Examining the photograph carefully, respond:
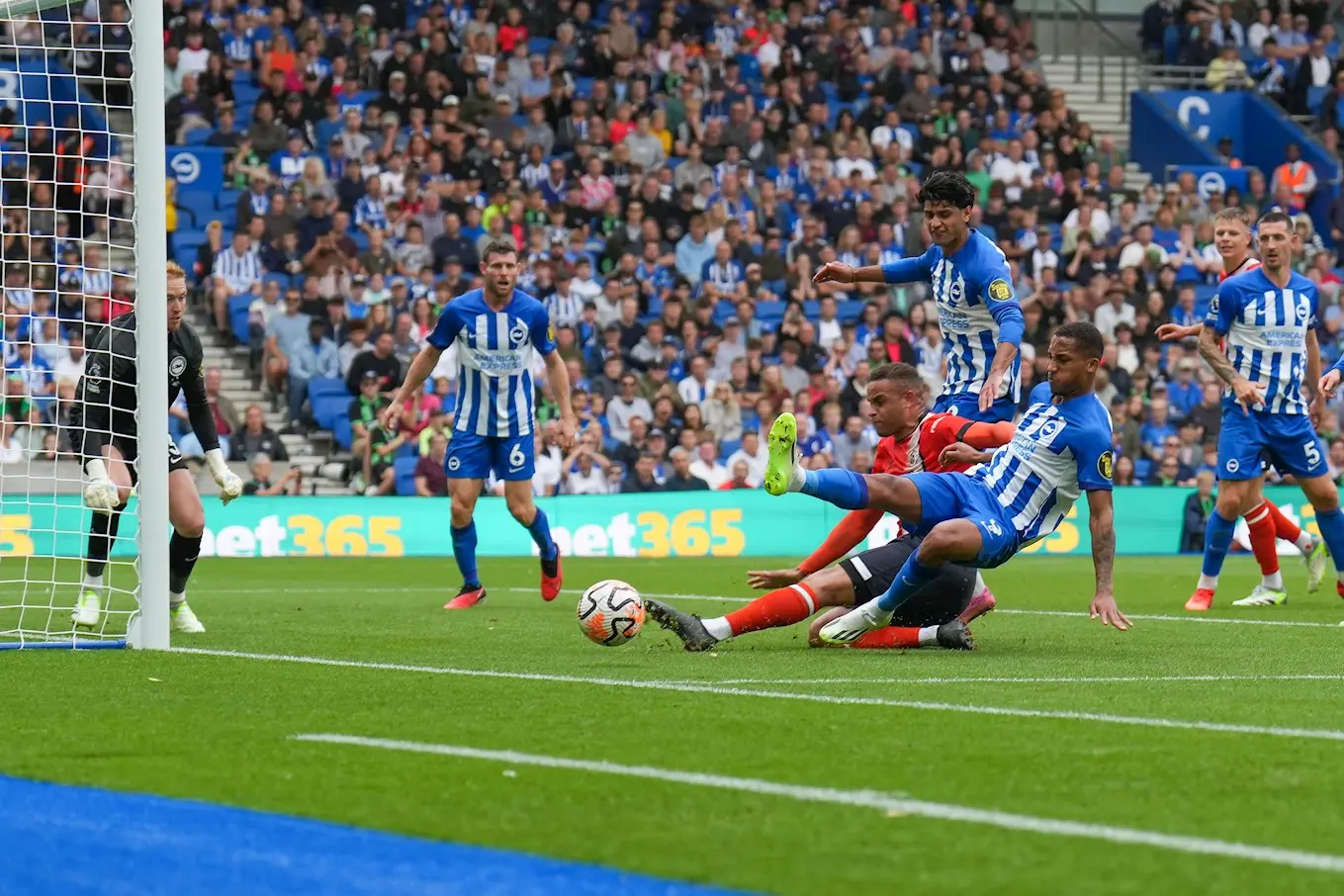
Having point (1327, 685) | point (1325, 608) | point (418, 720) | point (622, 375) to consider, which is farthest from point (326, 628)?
point (622, 375)

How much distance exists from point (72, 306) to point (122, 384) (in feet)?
32.7

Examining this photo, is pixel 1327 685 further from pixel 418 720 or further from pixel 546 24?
pixel 546 24

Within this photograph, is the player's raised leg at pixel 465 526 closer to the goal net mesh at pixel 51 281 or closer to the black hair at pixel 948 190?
the goal net mesh at pixel 51 281

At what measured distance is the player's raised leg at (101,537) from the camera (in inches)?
401

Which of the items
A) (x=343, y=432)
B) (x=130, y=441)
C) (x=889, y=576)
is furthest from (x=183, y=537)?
(x=343, y=432)

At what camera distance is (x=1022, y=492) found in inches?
353

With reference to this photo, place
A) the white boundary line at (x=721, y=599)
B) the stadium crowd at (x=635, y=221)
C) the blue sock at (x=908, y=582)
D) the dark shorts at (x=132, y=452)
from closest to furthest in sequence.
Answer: the blue sock at (x=908, y=582), the dark shorts at (x=132, y=452), the white boundary line at (x=721, y=599), the stadium crowd at (x=635, y=221)

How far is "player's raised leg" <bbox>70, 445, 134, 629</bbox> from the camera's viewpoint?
33.4 feet

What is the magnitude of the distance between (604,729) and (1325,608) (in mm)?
7731

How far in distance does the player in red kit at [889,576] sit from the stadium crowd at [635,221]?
1159 cm

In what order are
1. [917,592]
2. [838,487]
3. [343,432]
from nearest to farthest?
[838,487]
[917,592]
[343,432]

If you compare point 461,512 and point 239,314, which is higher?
point 239,314

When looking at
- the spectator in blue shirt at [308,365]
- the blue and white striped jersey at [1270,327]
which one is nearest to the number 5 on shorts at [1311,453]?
the blue and white striped jersey at [1270,327]

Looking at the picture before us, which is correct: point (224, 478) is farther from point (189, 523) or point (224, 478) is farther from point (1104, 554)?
point (1104, 554)
